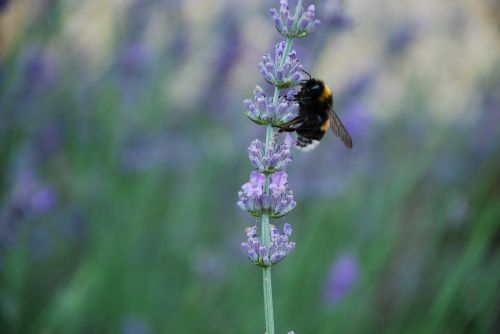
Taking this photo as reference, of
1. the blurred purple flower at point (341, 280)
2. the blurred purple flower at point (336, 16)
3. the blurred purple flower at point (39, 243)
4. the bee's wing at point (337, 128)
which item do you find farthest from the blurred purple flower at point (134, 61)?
the bee's wing at point (337, 128)

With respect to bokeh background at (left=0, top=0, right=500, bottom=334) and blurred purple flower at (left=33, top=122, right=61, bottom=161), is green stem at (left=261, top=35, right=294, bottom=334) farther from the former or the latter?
blurred purple flower at (left=33, top=122, right=61, bottom=161)

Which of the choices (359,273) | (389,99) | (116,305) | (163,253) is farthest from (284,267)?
(389,99)

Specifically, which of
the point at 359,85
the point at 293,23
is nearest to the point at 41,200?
the point at 293,23

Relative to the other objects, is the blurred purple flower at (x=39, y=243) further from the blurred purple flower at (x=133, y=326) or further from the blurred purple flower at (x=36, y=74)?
the blurred purple flower at (x=36, y=74)

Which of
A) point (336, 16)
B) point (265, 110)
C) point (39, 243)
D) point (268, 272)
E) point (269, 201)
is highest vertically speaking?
point (336, 16)

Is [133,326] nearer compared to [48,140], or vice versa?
[133,326]

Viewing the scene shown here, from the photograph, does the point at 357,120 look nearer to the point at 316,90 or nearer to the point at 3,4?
the point at 316,90
